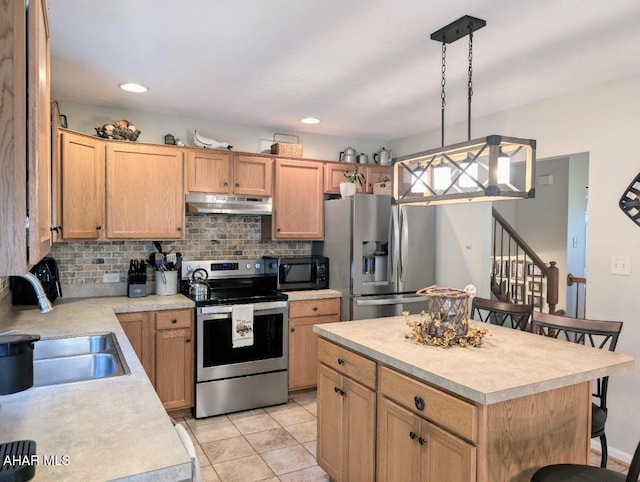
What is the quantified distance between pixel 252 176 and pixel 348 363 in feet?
7.35

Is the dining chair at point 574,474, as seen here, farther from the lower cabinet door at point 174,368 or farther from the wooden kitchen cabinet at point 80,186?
the wooden kitchen cabinet at point 80,186

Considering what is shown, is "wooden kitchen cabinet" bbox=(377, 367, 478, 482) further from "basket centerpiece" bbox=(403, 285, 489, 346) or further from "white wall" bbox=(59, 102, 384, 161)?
"white wall" bbox=(59, 102, 384, 161)

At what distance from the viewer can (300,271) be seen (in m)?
4.20

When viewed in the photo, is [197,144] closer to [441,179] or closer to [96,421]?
[441,179]

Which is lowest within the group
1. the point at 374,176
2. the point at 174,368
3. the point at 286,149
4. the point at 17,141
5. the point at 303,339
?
the point at 174,368

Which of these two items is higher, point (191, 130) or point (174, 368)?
point (191, 130)

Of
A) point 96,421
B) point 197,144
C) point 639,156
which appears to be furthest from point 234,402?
point 639,156

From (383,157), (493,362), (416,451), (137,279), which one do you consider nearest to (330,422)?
(416,451)

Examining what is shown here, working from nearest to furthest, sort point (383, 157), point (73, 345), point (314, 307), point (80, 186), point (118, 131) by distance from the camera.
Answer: point (73, 345)
point (80, 186)
point (118, 131)
point (314, 307)
point (383, 157)

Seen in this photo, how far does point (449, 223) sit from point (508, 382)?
2.76 meters

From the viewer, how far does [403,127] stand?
4.33m

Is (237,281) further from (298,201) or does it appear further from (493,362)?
(493,362)

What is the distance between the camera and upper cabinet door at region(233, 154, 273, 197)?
4004 millimetres

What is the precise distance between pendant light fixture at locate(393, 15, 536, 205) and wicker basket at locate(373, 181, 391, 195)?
1.85m
